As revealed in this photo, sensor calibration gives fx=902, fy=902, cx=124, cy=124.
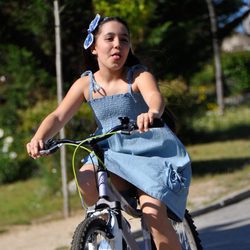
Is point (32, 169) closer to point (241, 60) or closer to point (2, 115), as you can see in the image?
point (2, 115)

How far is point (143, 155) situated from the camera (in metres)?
4.83

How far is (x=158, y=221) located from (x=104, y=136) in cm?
55

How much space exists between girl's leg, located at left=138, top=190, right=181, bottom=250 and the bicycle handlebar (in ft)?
1.33

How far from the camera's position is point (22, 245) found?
9625mm

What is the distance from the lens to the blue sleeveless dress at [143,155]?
471 centimetres

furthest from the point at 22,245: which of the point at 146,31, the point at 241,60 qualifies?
the point at 146,31

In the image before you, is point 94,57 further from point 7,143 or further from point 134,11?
point 7,143

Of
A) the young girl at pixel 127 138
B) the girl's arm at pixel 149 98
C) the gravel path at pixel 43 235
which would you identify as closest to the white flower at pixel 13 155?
the gravel path at pixel 43 235

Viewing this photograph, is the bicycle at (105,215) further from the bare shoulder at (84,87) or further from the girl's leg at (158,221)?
the bare shoulder at (84,87)

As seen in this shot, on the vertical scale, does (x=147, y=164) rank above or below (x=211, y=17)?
below

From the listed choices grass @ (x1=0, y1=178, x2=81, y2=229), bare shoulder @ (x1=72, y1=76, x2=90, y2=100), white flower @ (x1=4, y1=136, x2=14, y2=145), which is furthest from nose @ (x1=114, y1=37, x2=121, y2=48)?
white flower @ (x1=4, y1=136, x2=14, y2=145)

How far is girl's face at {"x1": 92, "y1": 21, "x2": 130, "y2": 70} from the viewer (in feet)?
15.9

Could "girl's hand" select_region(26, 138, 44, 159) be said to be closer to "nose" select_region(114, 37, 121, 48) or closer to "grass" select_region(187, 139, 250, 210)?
"nose" select_region(114, 37, 121, 48)

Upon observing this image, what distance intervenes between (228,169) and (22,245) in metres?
5.82
